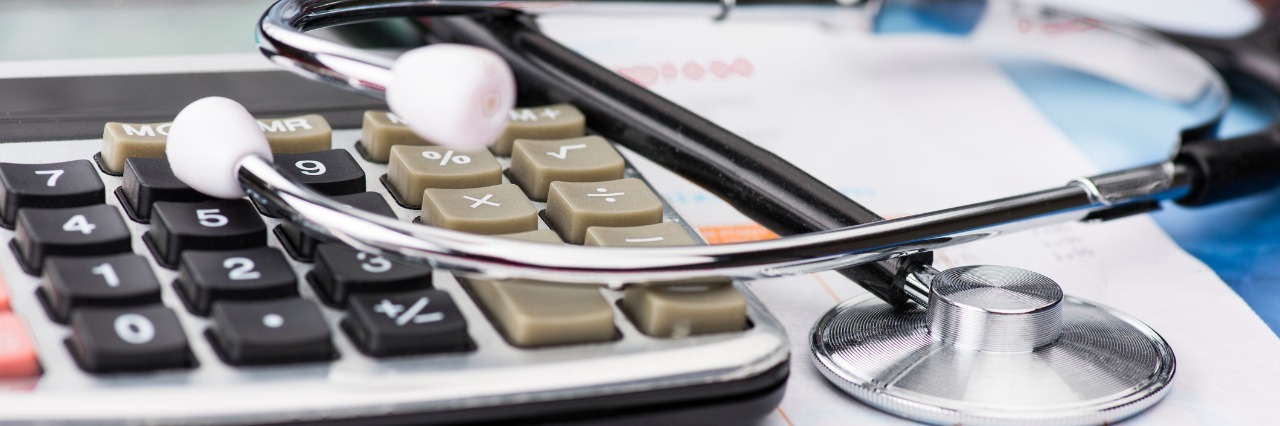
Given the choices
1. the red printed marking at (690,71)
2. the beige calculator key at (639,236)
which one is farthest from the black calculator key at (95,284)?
the red printed marking at (690,71)

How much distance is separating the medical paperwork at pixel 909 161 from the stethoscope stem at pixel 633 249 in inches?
1.8

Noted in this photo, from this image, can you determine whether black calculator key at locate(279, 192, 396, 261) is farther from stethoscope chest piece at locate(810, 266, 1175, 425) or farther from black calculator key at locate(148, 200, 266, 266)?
stethoscope chest piece at locate(810, 266, 1175, 425)

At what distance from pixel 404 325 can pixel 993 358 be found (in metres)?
0.16

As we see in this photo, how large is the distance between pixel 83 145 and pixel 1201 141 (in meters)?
0.39

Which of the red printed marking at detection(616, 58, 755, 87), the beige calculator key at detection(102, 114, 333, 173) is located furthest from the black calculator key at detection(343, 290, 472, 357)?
the red printed marking at detection(616, 58, 755, 87)

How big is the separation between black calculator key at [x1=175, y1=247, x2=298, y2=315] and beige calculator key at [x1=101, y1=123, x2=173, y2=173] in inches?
2.9

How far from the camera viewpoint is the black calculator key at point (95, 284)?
29 cm

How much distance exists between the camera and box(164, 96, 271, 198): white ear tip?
0.33 metres

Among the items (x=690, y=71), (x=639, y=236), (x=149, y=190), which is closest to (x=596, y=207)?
(x=639, y=236)

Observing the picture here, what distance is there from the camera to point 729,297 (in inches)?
12.5

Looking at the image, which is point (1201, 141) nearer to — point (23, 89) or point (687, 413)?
point (687, 413)

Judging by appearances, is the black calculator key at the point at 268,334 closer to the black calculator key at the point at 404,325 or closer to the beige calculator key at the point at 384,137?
the black calculator key at the point at 404,325

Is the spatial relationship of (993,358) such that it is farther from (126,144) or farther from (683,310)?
(126,144)

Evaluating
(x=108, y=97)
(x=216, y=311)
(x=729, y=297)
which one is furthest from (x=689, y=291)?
(x=108, y=97)
